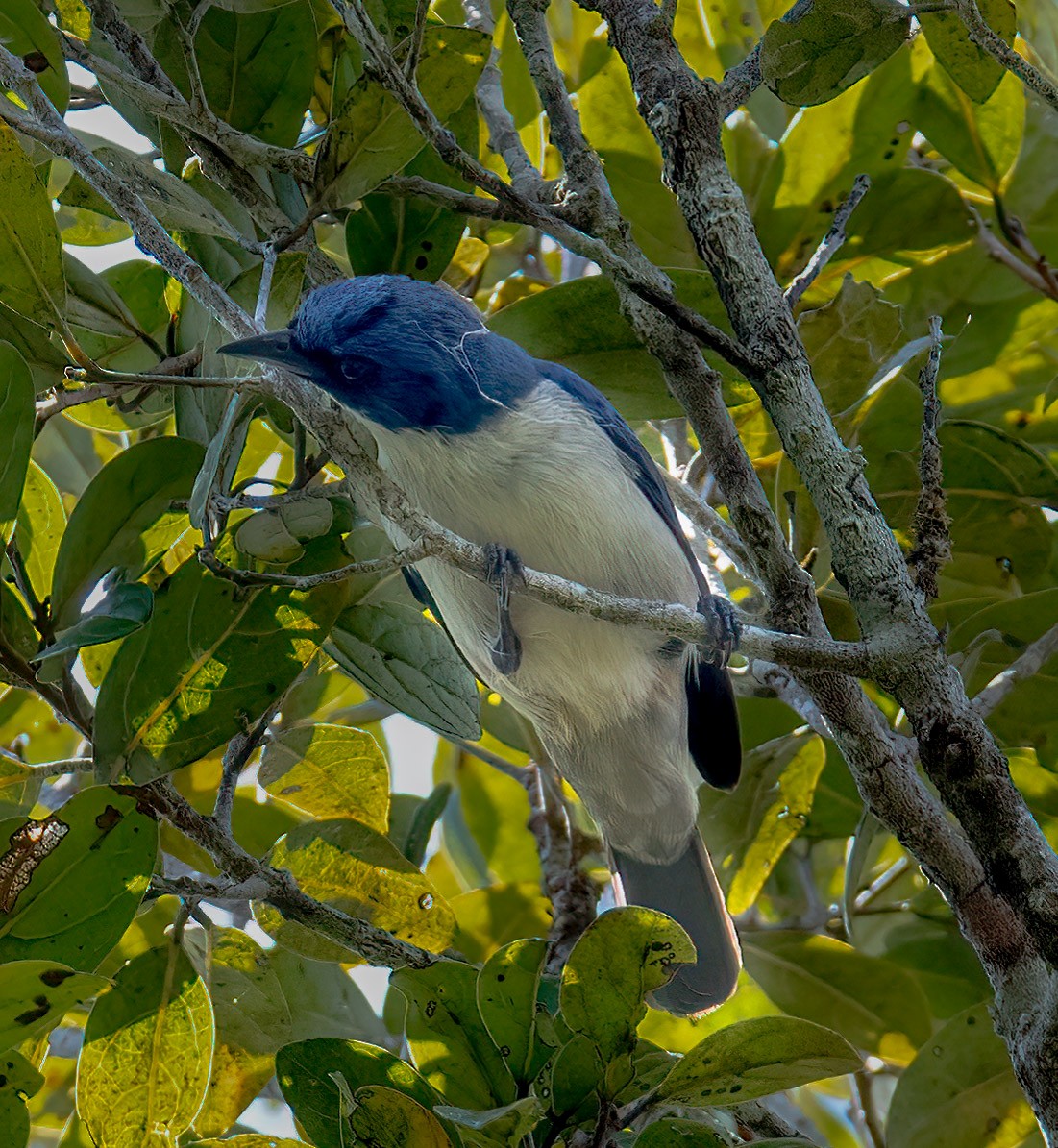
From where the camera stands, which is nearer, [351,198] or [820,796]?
[351,198]

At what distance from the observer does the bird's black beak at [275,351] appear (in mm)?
2072

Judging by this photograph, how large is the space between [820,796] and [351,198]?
5.67 feet

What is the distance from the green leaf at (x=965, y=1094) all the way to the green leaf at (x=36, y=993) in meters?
1.55

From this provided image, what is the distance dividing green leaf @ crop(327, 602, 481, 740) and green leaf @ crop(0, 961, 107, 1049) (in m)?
0.85

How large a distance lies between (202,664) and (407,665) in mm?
423

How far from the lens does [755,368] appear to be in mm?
1920

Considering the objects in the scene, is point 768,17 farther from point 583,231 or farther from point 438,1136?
point 438,1136

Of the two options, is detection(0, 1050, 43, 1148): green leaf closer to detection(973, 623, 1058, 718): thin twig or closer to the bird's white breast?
the bird's white breast

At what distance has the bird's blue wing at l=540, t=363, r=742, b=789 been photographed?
2740 millimetres

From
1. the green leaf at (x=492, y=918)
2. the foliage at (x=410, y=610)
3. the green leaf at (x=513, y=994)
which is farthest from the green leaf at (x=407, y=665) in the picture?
the green leaf at (x=492, y=918)

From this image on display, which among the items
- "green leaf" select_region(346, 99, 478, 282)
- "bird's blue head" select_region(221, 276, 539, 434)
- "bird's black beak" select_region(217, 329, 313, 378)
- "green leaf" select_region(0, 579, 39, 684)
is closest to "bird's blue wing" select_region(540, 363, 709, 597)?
"bird's blue head" select_region(221, 276, 539, 434)

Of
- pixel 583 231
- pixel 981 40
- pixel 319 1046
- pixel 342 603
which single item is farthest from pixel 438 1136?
pixel 981 40

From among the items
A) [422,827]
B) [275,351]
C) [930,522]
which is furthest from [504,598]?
[930,522]

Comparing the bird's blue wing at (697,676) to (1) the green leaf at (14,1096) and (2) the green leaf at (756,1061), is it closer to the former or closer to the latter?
(2) the green leaf at (756,1061)
